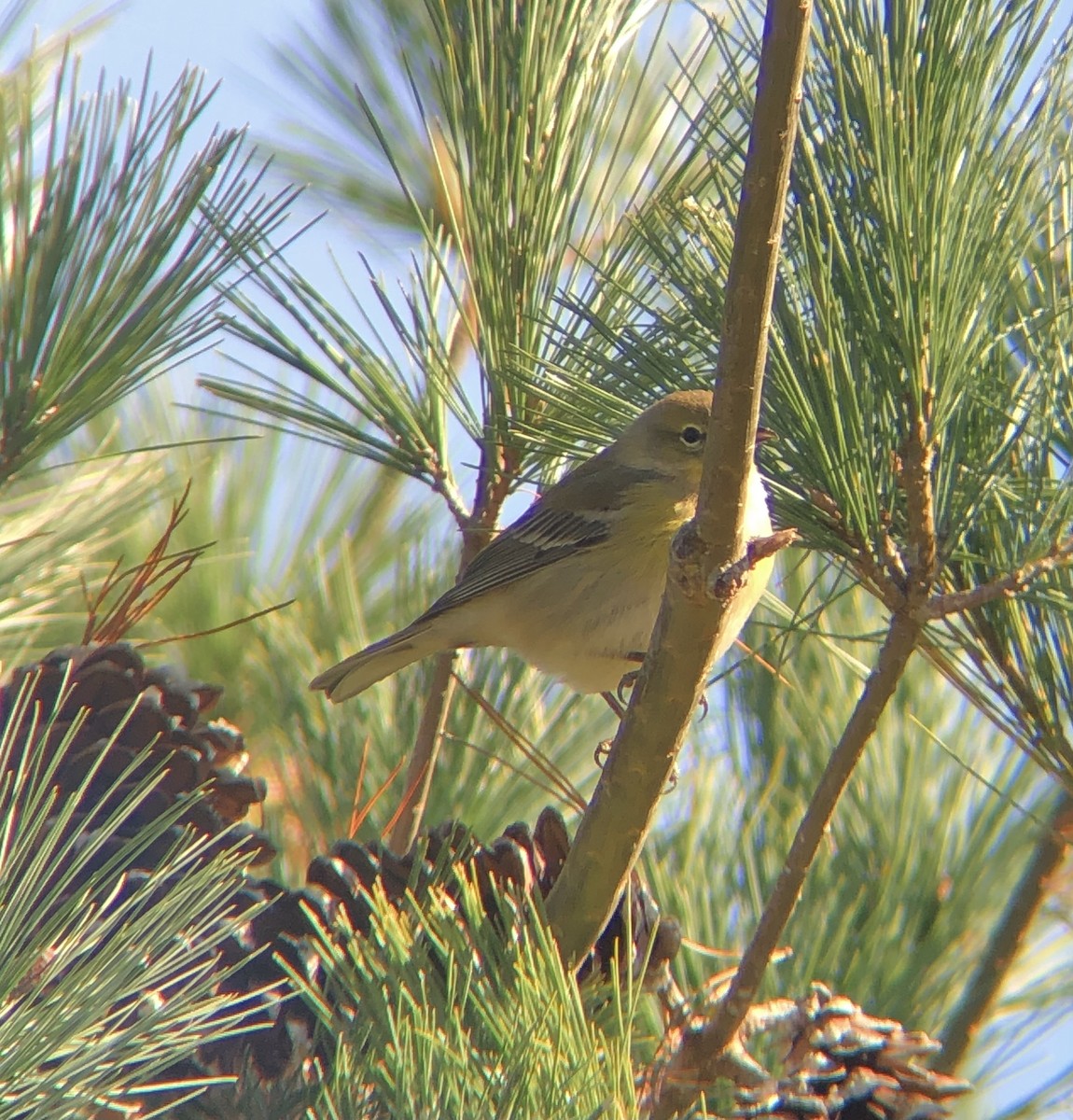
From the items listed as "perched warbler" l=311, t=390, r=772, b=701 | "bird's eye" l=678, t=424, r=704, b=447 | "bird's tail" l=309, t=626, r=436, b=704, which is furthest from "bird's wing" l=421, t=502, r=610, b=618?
"bird's tail" l=309, t=626, r=436, b=704

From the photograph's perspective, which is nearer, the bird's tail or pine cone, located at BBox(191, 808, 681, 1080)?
pine cone, located at BBox(191, 808, 681, 1080)

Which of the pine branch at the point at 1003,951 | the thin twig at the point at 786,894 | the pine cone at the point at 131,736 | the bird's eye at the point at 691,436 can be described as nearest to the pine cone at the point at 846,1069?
the thin twig at the point at 786,894

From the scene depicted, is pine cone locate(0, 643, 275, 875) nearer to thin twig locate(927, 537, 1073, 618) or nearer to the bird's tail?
the bird's tail

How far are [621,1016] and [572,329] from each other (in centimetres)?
108

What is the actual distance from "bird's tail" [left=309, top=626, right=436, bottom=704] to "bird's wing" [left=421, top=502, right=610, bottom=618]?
1.15 feet

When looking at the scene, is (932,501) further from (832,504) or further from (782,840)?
(782,840)

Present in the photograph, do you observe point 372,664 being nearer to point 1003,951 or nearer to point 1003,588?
point 1003,951

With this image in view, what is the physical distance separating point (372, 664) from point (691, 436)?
3.12 feet

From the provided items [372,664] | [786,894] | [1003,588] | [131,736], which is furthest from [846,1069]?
[372,664]

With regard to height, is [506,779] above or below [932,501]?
below

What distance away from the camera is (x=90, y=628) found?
67.3 inches

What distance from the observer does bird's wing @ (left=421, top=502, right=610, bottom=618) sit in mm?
2889

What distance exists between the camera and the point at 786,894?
1409 millimetres

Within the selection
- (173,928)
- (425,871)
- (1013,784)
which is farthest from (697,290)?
(1013,784)
